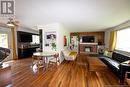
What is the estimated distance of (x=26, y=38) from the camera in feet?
26.2

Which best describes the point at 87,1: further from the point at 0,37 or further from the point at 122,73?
the point at 0,37

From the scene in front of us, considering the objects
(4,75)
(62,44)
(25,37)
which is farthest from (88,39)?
(4,75)

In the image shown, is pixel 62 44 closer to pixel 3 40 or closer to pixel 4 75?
pixel 3 40

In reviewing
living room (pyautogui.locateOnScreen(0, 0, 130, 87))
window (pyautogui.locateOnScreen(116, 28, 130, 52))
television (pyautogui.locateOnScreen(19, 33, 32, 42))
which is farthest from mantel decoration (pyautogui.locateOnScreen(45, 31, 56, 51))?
window (pyautogui.locateOnScreen(116, 28, 130, 52))

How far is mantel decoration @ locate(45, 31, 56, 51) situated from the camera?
5.70m

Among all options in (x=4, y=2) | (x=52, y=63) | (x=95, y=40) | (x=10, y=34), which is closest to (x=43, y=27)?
(x=52, y=63)

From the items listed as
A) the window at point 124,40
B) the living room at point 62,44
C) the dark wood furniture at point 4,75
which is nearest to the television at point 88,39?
the living room at point 62,44

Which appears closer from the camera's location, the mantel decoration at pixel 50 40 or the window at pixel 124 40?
the window at pixel 124 40

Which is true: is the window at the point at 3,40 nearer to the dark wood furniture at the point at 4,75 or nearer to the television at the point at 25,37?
the television at the point at 25,37

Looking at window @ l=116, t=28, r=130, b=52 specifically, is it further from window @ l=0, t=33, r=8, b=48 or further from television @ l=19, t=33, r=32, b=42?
window @ l=0, t=33, r=8, b=48

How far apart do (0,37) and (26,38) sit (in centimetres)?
195

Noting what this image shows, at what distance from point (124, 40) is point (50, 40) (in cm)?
440

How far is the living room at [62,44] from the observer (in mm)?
2916

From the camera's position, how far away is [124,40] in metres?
5.70
